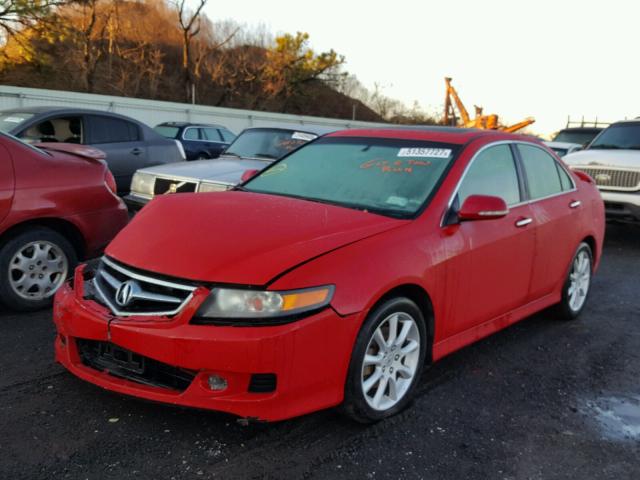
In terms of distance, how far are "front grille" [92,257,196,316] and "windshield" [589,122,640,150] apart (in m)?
8.85

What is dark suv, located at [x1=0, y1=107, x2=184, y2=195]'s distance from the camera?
809 centimetres

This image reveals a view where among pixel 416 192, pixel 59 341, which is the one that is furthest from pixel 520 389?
pixel 59 341

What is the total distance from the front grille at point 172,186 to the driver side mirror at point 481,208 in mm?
4064

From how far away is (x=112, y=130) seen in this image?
29.1 ft

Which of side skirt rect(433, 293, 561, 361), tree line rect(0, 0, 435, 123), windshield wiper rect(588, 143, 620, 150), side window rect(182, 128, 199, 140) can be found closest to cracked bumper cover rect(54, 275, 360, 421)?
side skirt rect(433, 293, 561, 361)

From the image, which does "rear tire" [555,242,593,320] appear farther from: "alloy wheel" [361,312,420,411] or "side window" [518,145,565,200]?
"alloy wheel" [361,312,420,411]

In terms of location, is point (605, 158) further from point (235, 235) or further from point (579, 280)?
point (235, 235)

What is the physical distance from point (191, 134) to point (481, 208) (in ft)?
48.8

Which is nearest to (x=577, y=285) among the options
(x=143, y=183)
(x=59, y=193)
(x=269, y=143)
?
(x=59, y=193)

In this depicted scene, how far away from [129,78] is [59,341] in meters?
44.7

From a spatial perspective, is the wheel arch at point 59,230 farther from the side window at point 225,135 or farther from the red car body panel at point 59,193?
the side window at point 225,135

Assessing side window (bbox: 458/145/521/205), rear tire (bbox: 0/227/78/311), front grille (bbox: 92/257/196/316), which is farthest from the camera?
rear tire (bbox: 0/227/78/311)

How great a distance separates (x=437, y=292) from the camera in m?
3.41

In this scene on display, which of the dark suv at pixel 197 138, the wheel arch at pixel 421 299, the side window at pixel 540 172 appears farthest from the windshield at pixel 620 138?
the dark suv at pixel 197 138
